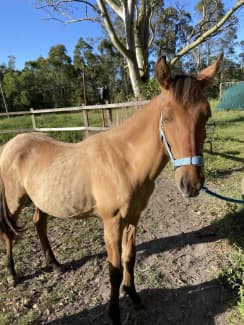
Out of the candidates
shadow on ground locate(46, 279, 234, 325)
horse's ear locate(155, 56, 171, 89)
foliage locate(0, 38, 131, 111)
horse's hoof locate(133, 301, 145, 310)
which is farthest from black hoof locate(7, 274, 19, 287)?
foliage locate(0, 38, 131, 111)

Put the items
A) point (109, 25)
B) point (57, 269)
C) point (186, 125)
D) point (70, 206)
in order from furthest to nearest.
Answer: point (109, 25) < point (57, 269) < point (70, 206) < point (186, 125)

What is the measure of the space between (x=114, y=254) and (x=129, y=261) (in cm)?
47

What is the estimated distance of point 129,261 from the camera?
2.42 m

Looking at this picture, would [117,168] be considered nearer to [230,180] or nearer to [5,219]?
[5,219]

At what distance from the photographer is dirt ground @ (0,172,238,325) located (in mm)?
2248

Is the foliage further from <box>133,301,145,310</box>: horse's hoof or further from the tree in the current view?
<box>133,301,145,310</box>: horse's hoof

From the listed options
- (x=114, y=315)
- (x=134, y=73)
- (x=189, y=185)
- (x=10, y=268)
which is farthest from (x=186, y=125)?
(x=134, y=73)

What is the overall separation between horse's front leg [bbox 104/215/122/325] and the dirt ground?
18cm

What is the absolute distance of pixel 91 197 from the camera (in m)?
2.10

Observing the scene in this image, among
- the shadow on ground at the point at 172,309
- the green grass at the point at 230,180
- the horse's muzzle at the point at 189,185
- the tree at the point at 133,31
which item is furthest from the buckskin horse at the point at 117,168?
the tree at the point at 133,31

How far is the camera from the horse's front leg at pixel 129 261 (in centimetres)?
234

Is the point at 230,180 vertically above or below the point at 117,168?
below

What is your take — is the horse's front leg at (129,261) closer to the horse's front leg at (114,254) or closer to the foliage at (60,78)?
the horse's front leg at (114,254)

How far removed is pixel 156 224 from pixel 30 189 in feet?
6.43
